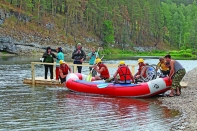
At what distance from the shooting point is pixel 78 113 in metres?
12.0

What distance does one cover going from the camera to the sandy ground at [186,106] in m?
9.98

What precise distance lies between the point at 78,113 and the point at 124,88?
159 inches

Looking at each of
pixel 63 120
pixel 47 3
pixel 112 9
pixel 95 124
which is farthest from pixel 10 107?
pixel 112 9

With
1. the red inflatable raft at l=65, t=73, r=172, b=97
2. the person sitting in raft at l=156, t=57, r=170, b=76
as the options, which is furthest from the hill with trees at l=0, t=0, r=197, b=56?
the person sitting in raft at l=156, t=57, r=170, b=76

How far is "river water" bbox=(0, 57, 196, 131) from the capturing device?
10180 mm

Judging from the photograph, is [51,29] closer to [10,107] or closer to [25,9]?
[25,9]

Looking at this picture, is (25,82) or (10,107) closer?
(10,107)

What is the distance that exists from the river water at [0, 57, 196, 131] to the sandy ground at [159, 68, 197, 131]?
288mm

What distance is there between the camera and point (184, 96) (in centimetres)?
1528

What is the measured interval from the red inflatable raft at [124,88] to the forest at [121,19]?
61.9m

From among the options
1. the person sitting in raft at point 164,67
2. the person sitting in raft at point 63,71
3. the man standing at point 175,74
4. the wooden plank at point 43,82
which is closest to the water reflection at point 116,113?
the man standing at point 175,74

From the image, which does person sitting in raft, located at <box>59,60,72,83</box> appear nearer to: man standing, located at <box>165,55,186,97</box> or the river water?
the river water

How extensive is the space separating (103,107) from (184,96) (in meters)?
4.00

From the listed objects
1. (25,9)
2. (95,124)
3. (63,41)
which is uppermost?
(25,9)
